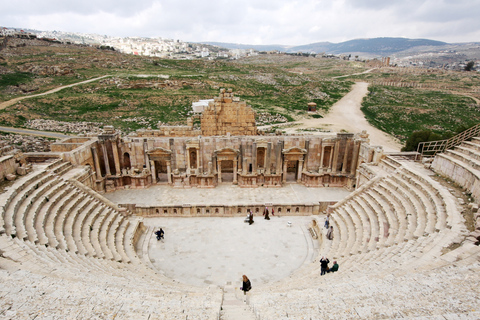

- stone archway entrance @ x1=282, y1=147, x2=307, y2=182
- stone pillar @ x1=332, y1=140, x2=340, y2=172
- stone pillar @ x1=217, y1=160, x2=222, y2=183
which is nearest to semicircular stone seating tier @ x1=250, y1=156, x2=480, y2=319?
stone pillar @ x1=332, y1=140, x2=340, y2=172

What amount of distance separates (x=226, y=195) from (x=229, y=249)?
231 inches

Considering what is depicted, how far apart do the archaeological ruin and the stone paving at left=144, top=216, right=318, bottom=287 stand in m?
0.10

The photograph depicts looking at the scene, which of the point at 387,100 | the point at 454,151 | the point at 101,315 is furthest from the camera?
the point at 387,100

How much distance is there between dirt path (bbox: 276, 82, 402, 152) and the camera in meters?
37.8

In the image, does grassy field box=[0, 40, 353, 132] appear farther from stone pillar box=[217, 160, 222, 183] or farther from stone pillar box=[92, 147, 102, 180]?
stone pillar box=[217, 160, 222, 183]

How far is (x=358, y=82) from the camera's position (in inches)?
3725

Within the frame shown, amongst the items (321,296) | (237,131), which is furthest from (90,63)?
(321,296)

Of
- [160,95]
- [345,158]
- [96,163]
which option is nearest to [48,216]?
[96,163]

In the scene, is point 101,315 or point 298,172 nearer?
point 101,315

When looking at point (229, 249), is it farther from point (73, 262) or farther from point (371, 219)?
point (371, 219)

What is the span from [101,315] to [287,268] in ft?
29.9

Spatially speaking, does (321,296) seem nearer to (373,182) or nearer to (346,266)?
(346,266)

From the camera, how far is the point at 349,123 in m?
46.8

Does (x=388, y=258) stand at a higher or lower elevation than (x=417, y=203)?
lower
